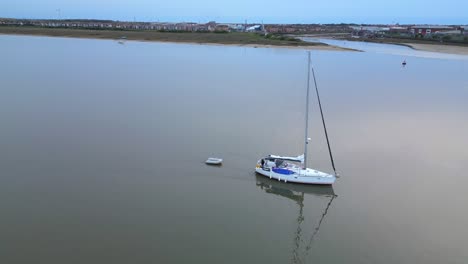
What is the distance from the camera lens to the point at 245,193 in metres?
15.2

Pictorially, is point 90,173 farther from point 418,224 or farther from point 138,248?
point 418,224

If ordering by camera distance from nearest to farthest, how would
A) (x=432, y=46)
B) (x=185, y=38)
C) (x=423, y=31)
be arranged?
(x=432, y=46)
(x=185, y=38)
(x=423, y=31)

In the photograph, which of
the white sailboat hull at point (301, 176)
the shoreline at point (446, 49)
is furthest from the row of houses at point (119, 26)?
the white sailboat hull at point (301, 176)

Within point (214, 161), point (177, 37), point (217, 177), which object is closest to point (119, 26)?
point (177, 37)

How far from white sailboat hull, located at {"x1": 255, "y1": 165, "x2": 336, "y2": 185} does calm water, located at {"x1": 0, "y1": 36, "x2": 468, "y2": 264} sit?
0.28m

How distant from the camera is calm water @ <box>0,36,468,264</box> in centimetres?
1177

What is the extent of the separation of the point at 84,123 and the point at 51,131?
1.91 metres

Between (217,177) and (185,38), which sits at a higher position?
(185,38)

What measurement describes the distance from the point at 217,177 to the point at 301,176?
325cm

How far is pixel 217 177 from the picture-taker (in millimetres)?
16266

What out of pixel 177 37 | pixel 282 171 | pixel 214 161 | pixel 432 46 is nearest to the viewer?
pixel 282 171

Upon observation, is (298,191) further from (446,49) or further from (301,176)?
(446,49)

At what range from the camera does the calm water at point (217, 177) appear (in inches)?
463

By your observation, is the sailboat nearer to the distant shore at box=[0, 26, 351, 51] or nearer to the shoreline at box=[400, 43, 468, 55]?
the distant shore at box=[0, 26, 351, 51]
